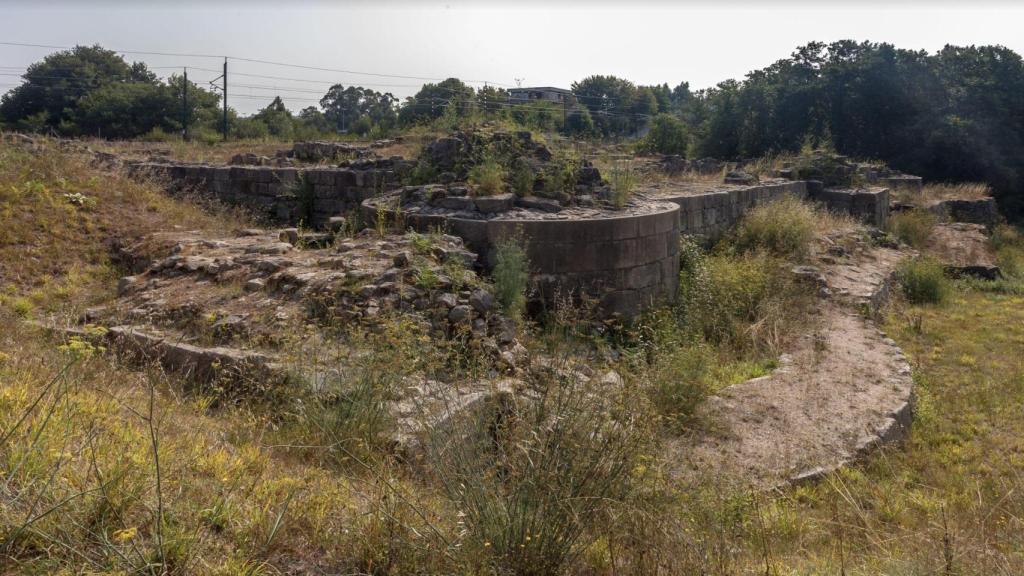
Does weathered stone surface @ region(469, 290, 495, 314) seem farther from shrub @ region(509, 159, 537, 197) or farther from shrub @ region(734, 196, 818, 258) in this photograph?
shrub @ region(734, 196, 818, 258)

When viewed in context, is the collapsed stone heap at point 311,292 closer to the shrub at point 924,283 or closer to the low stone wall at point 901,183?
the shrub at point 924,283

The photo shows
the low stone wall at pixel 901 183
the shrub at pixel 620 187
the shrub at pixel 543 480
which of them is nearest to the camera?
the shrub at pixel 543 480

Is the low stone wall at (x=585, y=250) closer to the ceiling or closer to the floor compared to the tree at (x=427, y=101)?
closer to the floor

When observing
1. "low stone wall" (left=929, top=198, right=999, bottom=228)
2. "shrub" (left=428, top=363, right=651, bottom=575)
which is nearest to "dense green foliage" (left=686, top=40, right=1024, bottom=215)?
"low stone wall" (left=929, top=198, right=999, bottom=228)

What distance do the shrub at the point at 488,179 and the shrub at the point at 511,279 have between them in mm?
1463

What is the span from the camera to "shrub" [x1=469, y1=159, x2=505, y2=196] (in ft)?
26.3

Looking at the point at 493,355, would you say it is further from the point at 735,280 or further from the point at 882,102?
the point at 882,102

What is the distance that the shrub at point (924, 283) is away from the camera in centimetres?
1089

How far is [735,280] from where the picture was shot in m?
8.60

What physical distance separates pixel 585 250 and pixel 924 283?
6549 mm

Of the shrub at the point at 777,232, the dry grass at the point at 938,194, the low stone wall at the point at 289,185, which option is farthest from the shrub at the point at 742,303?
the dry grass at the point at 938,194

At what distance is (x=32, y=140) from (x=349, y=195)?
5.60 metres

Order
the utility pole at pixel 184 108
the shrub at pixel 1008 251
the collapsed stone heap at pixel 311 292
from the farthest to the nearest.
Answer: the utility pole at pixel 184 108
the shrub at pixel 1008 251
the collapsed stone heap at pixel 311 292

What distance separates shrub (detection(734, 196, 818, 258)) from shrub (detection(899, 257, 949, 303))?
152 cm
